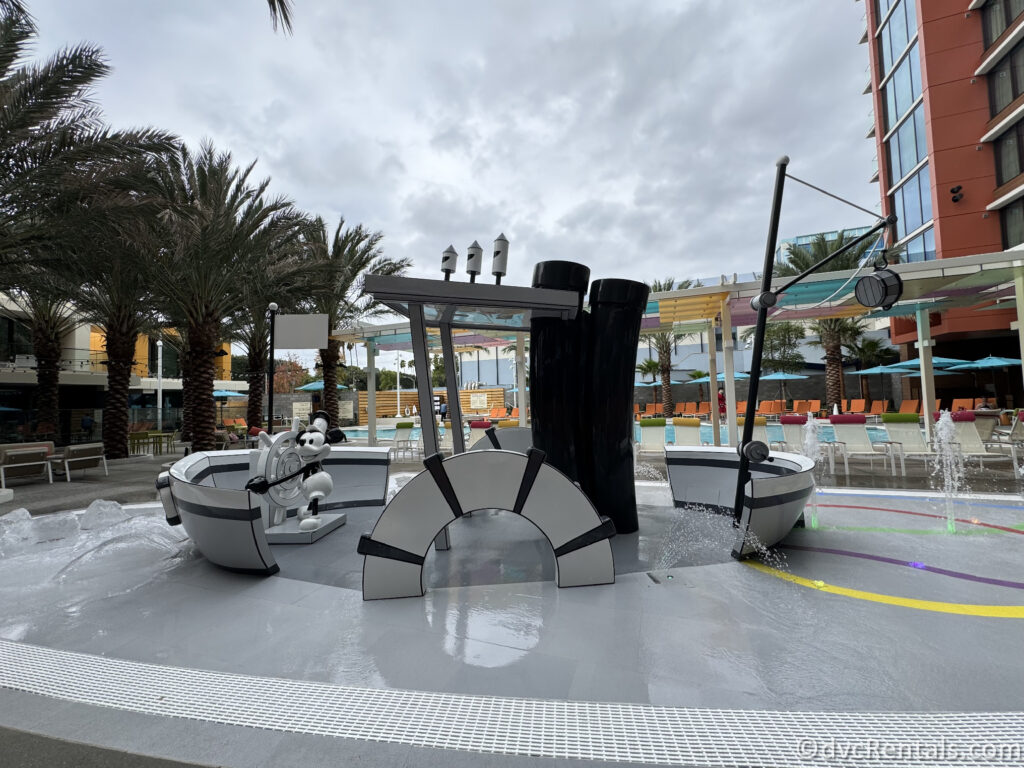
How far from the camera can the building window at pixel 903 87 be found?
78.8 feet

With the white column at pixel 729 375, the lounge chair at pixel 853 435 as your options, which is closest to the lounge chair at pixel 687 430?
the white column at pixel 729 375

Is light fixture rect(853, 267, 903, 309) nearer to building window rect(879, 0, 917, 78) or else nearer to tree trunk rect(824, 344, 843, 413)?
tree trunk rect(824, 344, 843, 413)

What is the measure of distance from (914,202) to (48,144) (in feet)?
107

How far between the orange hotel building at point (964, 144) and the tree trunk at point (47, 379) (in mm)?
33427

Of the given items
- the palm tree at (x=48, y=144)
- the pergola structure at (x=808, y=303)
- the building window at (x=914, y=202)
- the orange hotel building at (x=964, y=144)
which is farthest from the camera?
the building window at (x=914, y=202)

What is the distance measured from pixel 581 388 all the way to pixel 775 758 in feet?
11.8

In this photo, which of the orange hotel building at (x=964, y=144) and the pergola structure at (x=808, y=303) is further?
the orange hotel building at (x=964, y=144)

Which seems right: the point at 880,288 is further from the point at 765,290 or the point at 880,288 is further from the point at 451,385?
the point at 451,385

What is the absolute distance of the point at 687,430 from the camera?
11.4 m

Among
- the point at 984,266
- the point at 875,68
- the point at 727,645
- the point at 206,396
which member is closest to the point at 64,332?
the point at 206,396

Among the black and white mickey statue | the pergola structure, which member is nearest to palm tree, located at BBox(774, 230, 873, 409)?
the pergola structure

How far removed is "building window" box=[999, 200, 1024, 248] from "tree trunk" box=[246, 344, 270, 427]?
28806mm

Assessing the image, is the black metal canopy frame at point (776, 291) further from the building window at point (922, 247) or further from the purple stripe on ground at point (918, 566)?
the building window at point (922, 247)

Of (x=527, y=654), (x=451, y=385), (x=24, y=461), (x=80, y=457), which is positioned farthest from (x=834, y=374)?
(x=24, y=461)
